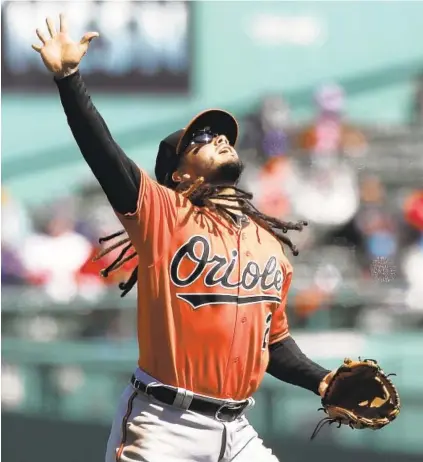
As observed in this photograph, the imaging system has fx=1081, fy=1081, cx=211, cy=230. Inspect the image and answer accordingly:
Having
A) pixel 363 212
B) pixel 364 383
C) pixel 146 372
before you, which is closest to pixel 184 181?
pixel 146 372

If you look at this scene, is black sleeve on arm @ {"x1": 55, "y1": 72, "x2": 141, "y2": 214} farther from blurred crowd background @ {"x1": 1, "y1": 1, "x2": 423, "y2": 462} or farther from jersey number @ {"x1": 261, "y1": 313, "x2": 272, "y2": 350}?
blurred crowd background @ {"x1": 1, "y1": 1, "x2": 423, "y2": 462}

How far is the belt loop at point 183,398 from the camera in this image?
2.54 meters

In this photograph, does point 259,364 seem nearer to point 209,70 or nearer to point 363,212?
point 363,212

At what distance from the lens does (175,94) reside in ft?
24.5

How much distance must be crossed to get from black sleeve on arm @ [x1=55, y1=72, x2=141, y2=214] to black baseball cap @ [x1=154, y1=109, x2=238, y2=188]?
34 cm

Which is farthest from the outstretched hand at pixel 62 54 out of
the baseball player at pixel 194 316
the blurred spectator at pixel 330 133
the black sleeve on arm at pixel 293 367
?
the blurred spectator at pixel 330 133

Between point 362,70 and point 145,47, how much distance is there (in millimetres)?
1535

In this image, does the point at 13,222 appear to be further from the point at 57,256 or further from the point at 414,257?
the point at 414,257

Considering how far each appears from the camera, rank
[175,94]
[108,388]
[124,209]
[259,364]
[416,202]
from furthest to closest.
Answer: [175,94] → [416,202] → [108,388] → [259,364] → [124,209]

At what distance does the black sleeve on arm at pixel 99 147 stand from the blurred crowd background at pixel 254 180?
2.55 m

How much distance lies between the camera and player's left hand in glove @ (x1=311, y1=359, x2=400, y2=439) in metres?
2.73

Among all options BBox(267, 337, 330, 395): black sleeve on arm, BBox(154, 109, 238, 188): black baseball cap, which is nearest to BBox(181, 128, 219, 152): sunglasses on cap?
BBox(154, 109, 238, 188): black baseball cap

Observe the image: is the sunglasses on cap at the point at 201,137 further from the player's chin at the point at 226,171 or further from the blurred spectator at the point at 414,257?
the blurred spectator at the point at 414,257

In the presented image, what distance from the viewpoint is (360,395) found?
2.77m
